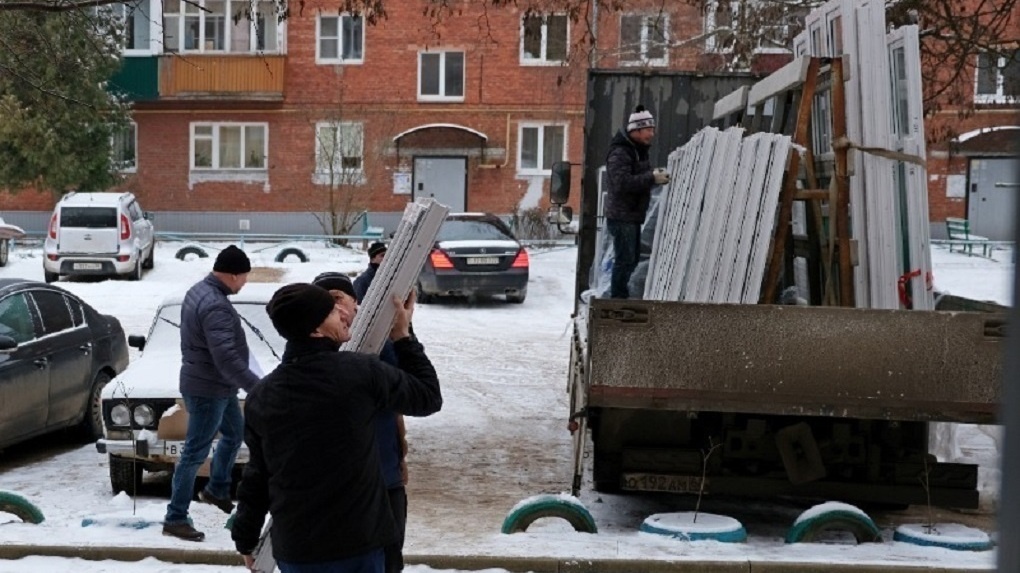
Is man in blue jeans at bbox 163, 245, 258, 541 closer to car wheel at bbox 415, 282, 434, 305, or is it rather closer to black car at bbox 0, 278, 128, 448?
black car at bbox 0, 278, 128, 448

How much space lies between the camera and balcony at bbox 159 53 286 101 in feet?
122

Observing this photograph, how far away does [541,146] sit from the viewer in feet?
123

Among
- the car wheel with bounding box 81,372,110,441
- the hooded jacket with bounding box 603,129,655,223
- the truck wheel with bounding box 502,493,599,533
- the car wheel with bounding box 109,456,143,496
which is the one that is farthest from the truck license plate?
the car wheel with bounding box 81,372,110,441

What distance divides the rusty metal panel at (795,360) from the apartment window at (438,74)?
1209 inches

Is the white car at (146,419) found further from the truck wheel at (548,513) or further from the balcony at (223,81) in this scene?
A: the balcony at (223,81)

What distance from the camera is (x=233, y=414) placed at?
331 inches

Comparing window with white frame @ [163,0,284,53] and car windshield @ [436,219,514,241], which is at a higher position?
window with white frame @ [163,0,284,53]

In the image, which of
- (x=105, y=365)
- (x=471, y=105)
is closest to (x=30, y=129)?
(x=471, y=105)

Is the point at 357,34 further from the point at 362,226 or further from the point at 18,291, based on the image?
the point at 18,291

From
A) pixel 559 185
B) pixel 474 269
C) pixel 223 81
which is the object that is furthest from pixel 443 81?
pixel 559 185

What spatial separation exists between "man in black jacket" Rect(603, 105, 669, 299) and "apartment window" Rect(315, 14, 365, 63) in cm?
2796

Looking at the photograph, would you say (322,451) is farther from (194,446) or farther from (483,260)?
(483,260)

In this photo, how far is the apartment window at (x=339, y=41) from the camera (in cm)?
3756

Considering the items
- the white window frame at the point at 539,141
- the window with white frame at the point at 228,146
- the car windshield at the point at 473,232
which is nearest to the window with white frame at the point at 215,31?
the window with white frame at the point at 228,146
